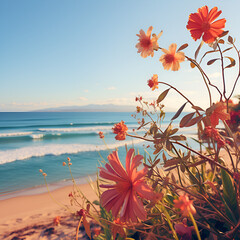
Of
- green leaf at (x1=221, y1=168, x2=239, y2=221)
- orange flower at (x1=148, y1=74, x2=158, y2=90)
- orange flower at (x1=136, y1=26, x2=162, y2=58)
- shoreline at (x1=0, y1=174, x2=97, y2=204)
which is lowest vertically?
shoreline at (x1=0, y1=174, x2=97, y2=204)

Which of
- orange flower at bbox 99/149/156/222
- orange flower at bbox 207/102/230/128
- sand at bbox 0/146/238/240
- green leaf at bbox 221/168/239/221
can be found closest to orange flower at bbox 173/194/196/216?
orange flower at bbox 99/149/156/222

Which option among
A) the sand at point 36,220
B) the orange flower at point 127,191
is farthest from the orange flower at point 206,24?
the sand at point 36,220

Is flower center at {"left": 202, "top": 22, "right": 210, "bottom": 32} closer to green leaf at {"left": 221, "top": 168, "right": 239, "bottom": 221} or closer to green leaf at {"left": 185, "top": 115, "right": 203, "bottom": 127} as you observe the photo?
green leaf at {"left": 185, "top": 115, "right": 203, "bottom": 127}

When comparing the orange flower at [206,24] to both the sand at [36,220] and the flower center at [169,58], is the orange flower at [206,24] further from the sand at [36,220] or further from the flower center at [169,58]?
the sand at [36,220]

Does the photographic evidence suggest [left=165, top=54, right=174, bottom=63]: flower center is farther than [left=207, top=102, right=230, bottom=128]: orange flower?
Yes

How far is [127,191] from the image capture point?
0.39 m

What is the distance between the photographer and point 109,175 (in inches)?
16.0

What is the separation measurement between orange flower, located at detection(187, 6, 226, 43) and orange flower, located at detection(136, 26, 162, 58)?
9 centimetres

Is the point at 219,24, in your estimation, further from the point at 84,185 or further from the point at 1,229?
the point at 84,185

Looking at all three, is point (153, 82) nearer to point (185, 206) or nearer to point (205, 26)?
point (205, 26)

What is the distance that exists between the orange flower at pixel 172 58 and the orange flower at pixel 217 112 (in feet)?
0.52

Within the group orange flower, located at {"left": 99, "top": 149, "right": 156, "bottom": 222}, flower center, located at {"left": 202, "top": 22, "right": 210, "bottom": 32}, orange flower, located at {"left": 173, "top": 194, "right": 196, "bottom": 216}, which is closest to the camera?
orange flower, located at {"left": 173, "top": 194, "right": 196, "bottom": 216}

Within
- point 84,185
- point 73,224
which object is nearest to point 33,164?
point 84,185

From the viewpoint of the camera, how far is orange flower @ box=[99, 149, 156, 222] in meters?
0.36
